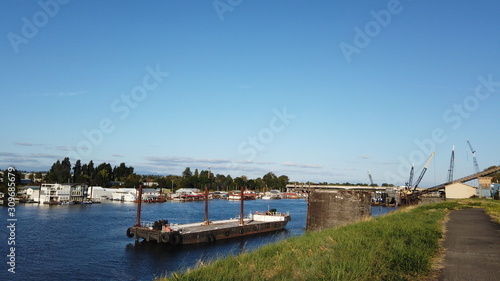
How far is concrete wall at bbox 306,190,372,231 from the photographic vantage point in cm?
3778

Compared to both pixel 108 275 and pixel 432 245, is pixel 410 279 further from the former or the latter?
pixel 108 275

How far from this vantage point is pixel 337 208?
38.5 metres

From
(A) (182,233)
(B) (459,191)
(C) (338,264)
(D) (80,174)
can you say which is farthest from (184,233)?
(D) (80,174)

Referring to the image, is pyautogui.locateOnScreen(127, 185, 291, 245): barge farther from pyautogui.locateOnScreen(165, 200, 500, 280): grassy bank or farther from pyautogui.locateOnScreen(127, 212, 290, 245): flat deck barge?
pyautogui.locateOnScreen(165, 200, 500, 280): grassy bank

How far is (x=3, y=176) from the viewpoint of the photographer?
135250 millimetres

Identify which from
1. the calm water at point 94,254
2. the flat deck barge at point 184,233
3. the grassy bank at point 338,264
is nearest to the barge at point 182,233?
the flat deck barge at point 184,233

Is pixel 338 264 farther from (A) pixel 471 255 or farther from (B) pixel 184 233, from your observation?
(B) pixel 184 233

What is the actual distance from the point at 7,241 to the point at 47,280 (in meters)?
20.2

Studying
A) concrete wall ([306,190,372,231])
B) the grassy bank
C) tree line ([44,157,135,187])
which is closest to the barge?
concrete wall ([306,190,372,231])

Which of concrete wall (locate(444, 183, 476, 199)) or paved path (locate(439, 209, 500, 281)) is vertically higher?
concrete wall (locate(444, 183, 476, 199))

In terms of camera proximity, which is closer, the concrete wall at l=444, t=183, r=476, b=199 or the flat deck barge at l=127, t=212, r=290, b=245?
the flat deck barge at l=127, t=212, r=290, b=245

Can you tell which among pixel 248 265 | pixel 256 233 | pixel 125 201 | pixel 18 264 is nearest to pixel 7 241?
pixel 18 264

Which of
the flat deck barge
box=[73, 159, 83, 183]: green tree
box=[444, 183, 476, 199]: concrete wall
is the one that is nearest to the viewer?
the flat deck barge

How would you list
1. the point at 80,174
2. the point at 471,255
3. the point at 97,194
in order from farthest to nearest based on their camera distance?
the point at 80,174 < the point at 97,194 < the point at 471,255
